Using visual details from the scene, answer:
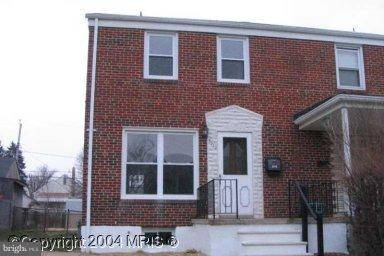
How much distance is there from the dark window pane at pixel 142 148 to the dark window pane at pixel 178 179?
1.65 ft

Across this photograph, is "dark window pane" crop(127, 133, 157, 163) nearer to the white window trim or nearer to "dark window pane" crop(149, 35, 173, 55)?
"dark window pane" crop(149, 35, 173, 55)

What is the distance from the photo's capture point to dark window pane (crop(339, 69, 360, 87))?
1513 centimetres

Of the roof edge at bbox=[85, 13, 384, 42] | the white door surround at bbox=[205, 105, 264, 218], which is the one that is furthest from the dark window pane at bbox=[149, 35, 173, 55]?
the white door surround at bbox=[205, 105, 264, 218]

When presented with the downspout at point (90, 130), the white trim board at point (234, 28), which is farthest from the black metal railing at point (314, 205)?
the downspout at point (90, 130)

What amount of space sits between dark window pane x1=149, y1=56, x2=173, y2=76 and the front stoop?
518 cm

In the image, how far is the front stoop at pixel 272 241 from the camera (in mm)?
10445

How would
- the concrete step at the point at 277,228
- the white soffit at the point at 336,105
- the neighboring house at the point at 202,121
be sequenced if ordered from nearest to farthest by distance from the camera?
Result: 1. the concrete step at the point at 277,228
2. the white soffit at the point at 336,105
3. the neighboring house at the point at 202,121

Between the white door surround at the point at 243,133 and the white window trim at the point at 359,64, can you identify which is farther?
the white window trim at the point at 359,64

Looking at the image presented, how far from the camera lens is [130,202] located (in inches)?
515

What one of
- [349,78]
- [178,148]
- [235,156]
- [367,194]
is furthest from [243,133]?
[367,194]

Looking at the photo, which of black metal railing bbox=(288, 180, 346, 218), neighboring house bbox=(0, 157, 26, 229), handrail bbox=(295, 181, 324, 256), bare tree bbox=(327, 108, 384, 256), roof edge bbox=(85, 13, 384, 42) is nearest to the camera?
bare tree bbox=(327, 108, 384, 256)

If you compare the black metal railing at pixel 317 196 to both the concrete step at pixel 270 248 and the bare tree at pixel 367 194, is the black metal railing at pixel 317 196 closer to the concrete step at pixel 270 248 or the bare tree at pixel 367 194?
the concrete step at pixel 270 248

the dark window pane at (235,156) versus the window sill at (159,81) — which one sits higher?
the window sill at (159,81)

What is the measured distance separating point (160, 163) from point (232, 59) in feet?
11.8
